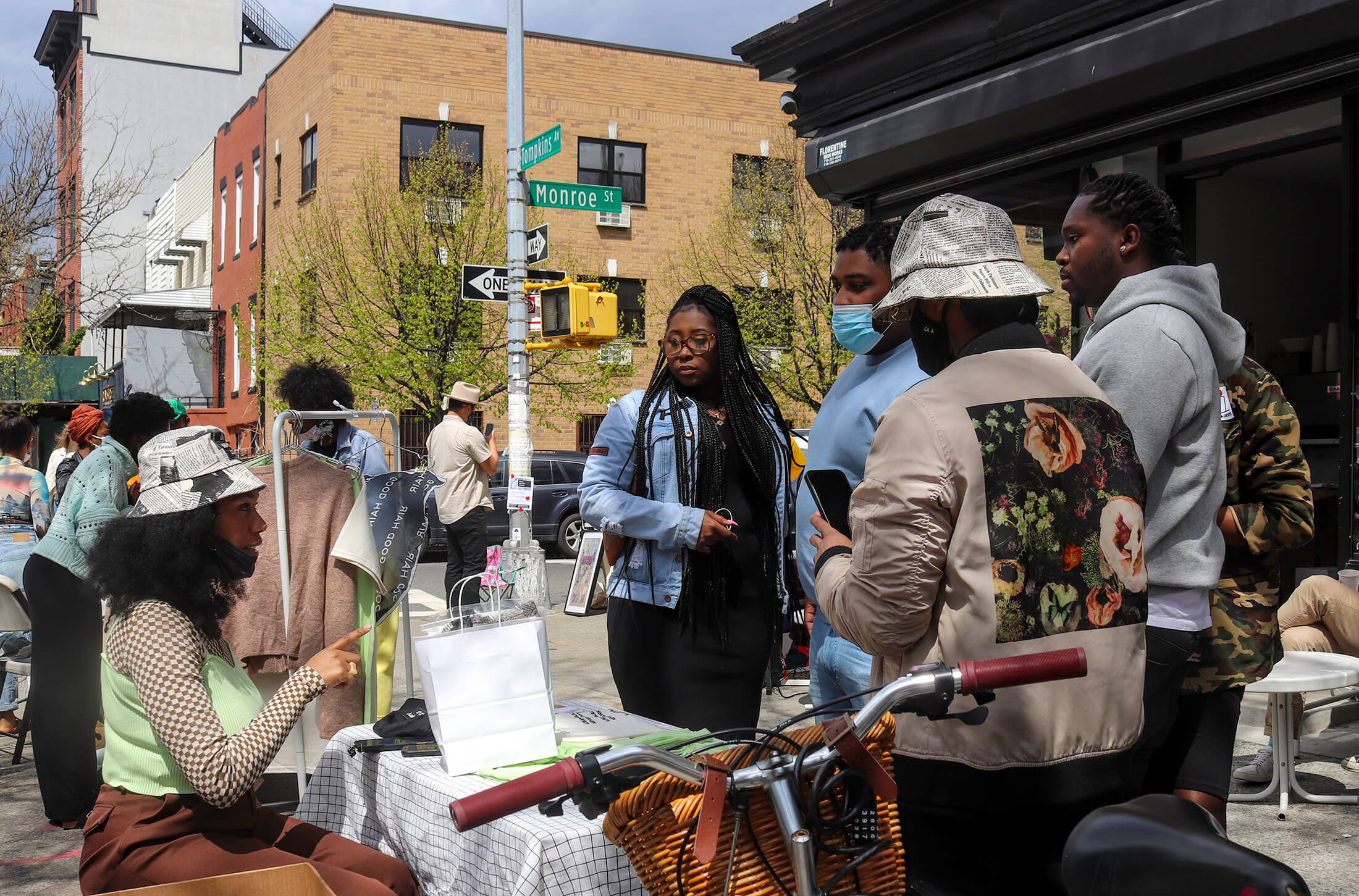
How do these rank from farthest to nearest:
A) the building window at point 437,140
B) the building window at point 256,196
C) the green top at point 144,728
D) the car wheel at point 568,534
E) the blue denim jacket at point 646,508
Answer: the building window at point 256,196 < the building window at point 437,140 < the car wheel at point 568,534 < the blue denim jacket at point 646,508 < the green top at point 144,728

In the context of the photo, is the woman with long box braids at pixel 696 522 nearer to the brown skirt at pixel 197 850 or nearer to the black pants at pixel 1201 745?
the brown skirt at pixel 197 850

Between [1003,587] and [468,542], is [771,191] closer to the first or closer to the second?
[468,542]

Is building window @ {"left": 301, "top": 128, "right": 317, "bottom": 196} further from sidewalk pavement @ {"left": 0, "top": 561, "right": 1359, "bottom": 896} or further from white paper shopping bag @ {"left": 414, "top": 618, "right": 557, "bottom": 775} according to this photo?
white paper shopping bag @ {"left": 414, "top": 618, "right": 557, "bottom": 775}

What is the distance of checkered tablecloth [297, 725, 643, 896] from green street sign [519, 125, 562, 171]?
8294mm

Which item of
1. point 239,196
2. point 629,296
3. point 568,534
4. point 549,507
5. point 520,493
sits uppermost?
point 239,196

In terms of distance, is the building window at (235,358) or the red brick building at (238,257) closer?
the red brick building at (238,257)

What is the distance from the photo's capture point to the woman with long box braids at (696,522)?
3.59 meters

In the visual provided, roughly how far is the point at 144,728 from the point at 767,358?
19.7m

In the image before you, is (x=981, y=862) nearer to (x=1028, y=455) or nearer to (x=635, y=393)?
(x=1028, y=455)

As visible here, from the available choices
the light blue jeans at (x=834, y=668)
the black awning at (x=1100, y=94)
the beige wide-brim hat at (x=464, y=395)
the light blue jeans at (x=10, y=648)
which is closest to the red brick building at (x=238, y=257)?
the beige wide-brim hat at (x=464, y=395)

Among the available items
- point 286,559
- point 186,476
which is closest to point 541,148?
point 286,559

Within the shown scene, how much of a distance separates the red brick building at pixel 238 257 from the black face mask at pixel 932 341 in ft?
89.5

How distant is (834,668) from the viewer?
9.91ft

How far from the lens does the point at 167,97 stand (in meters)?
44.5
